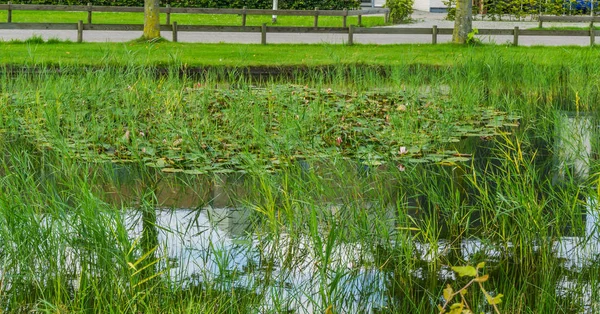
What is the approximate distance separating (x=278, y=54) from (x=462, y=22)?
5.54 metres

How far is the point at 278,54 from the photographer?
1964cm

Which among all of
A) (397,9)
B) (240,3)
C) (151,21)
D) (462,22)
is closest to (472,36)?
(462,22)

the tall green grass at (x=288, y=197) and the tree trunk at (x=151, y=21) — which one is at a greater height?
the tree trunk at (x=151, y=21)

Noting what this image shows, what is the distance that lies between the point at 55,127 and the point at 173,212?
7.69 feet

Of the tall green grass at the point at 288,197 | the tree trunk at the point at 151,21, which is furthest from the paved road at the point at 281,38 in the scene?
the tall green grass at the point at 288,197

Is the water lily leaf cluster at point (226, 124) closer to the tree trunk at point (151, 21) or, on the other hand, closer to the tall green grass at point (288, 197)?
the tall green grass at point (288, 197)

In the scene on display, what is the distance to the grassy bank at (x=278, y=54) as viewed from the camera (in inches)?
643

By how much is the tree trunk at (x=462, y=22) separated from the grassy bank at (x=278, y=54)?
45.4 inches

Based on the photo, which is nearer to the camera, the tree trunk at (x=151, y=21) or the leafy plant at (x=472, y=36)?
the leafy plant at (x=472, y=36)

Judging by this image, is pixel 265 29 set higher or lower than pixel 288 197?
higher

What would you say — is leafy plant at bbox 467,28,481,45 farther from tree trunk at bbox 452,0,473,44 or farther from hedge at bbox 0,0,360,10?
hedge at bbox 0,0,360,10

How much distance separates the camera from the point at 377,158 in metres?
8.80

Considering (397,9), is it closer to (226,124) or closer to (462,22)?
(462,22)

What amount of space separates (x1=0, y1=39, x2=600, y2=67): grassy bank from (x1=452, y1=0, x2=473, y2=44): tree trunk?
1152 mm
